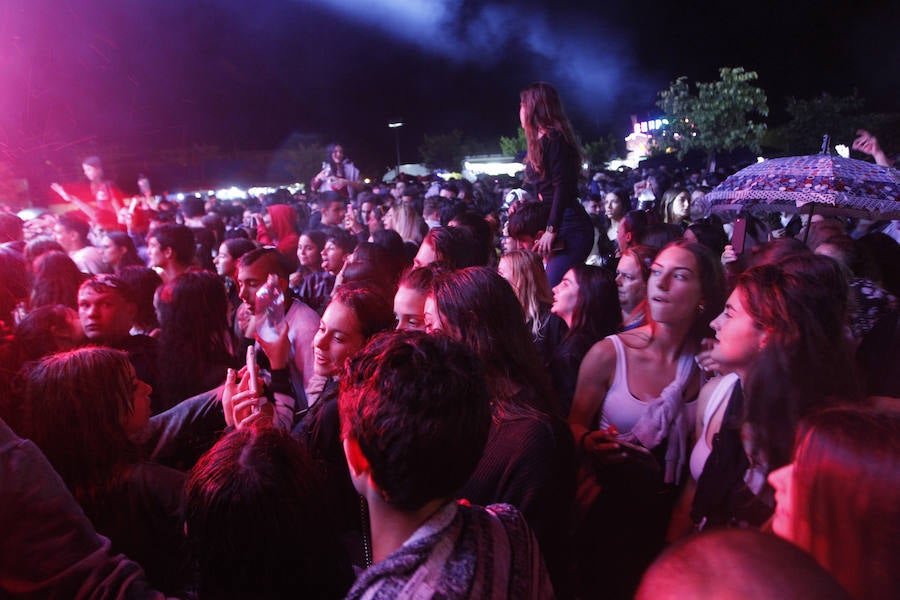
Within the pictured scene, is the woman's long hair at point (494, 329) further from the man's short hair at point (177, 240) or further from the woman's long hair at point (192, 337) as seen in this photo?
the man's short hair at point (177, 240)

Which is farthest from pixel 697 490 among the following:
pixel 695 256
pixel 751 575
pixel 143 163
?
pixel 143 163

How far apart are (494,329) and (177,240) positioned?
4.19 meters

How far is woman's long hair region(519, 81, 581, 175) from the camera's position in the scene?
4.74 m

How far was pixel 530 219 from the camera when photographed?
5043 mm

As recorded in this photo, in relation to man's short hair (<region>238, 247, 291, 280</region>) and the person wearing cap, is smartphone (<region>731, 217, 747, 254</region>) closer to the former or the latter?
man's short hair (<region>238, 247, 291, 280</region>)

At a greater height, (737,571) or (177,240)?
(177,240)

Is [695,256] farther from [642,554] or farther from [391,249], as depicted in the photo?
[391,249]

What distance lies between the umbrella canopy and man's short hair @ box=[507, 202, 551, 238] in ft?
4.92

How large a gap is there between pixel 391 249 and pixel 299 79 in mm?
24447

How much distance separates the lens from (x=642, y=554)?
102 inches

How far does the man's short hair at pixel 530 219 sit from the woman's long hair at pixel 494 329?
2.78 m

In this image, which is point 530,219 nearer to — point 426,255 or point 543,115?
point 543,115

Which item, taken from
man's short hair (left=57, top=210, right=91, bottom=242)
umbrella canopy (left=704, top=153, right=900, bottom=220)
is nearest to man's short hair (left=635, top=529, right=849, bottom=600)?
umbrella canopy (left=704, top=153, right=900, bottom=220)

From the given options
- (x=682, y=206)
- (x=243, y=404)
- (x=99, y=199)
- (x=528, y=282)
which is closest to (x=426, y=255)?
(x=528, y=282)
